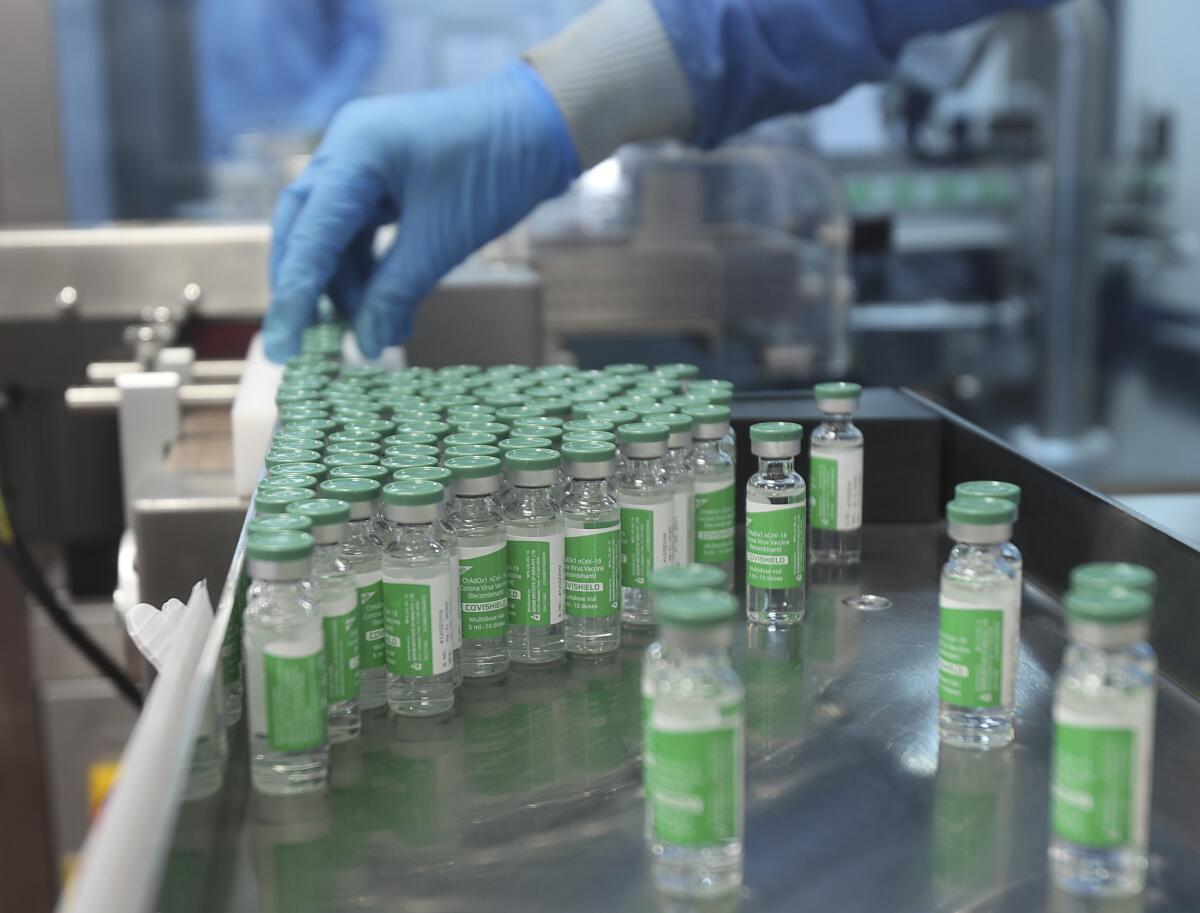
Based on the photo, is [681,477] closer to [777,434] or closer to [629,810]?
[777,434]

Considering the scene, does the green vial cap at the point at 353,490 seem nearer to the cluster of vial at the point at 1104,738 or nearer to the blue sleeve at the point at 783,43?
the cluster of vial at the point at 1104,738

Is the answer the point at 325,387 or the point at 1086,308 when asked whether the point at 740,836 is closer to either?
the point at 325,387

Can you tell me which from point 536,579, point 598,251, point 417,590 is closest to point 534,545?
point 536,579

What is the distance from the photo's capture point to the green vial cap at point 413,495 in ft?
3.37

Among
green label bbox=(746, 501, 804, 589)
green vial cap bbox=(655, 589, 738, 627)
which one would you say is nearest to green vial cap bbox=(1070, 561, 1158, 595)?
green vial cap bbox=(655, 589, 738, 627)

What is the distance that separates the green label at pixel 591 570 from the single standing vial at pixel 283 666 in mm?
277

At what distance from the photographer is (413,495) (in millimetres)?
1023

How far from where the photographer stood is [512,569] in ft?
3.77

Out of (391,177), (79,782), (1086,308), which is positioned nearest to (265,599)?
(391,177)

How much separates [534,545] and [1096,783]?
0.51m

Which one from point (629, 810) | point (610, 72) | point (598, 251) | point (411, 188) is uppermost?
point (610, 72)

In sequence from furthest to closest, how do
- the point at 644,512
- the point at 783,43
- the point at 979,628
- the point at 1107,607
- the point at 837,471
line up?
1. the point at 783,43
2. the point at 837,471
3. the point at 644,512
4. the point at 979,628
5. the point at 1107,607

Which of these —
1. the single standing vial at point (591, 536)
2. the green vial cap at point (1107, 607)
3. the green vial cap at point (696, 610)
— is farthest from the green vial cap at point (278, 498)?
the green vial cap at point (1107, 607)

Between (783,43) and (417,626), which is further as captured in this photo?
(783,43)
